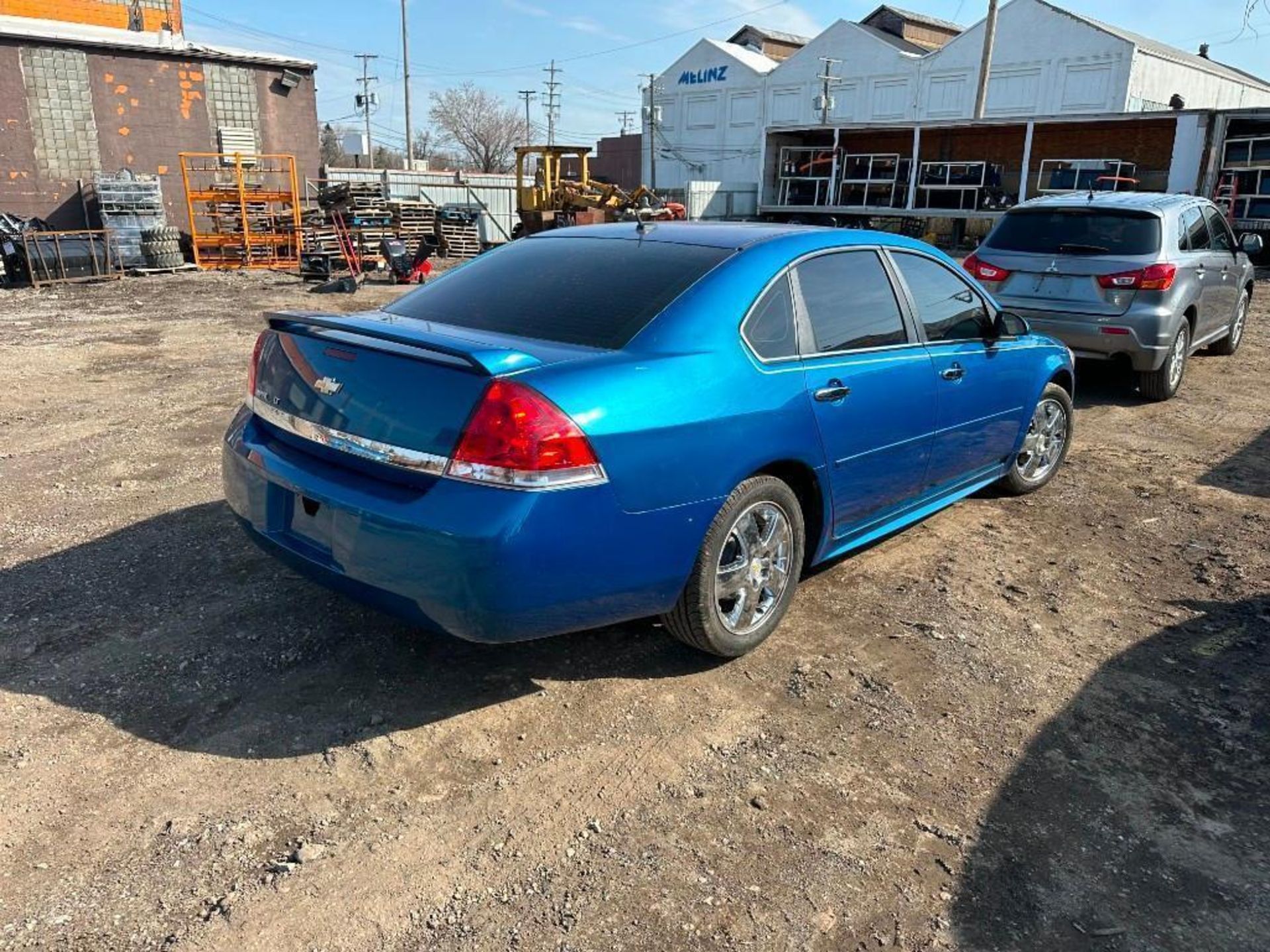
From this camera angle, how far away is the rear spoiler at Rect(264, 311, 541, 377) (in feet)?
9.32

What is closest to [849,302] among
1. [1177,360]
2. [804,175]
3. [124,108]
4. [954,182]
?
[1177,360]

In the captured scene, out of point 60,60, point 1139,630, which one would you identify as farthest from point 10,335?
point 60,60

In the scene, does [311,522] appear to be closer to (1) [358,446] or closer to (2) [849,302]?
(1) [358,446]

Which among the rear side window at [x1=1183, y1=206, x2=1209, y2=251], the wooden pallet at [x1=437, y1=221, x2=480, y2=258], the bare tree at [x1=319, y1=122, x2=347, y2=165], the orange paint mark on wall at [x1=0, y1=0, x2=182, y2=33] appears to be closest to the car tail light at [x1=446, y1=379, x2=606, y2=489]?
the rear side window at [x1=1183, y1=206, x2=1209, y2=251]

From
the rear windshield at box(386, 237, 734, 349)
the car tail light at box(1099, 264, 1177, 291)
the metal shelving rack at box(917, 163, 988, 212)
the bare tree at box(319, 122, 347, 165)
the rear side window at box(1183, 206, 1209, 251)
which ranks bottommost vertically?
the car tail light at box(1099, 264, 1177, 291)

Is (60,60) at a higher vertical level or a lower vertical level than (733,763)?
higher

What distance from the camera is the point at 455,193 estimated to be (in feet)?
90.7

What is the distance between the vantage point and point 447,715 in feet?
10.5

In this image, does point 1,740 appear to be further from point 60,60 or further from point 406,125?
point 406,125

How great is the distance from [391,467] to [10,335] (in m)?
10.8

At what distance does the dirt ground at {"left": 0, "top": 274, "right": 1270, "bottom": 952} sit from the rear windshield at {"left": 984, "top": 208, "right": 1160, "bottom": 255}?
11.8 feet

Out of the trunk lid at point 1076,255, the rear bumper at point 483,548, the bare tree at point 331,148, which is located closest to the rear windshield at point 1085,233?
the trunk lid at point 1076,255

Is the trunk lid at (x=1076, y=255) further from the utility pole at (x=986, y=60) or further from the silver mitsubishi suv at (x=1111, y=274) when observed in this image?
the utility pole at (x=986, y=60)

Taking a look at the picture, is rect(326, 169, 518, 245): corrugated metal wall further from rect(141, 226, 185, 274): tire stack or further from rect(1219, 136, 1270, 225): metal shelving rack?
rect(1219, 136, 1270, 225): metal shelving rack
